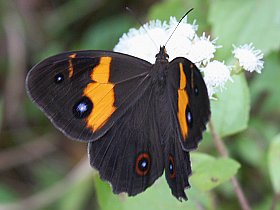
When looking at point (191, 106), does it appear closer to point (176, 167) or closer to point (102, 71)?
point (176, 167)

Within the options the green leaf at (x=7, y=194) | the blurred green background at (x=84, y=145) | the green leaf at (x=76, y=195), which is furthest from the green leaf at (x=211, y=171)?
the green leaf at (x=7, y=194)

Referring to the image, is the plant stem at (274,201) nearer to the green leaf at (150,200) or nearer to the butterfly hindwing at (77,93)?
the green leaf at (150,200)

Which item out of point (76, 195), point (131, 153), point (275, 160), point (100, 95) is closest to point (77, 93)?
point (100, 95)

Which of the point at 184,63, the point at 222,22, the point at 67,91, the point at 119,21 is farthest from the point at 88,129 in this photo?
the point at 119,21

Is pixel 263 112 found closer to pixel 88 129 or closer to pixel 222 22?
pixel 222 22

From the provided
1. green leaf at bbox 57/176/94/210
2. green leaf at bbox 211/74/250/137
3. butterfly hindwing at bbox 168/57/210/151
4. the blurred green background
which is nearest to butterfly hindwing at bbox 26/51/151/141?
butterfly hindwing at bbox 168/57/210/151
